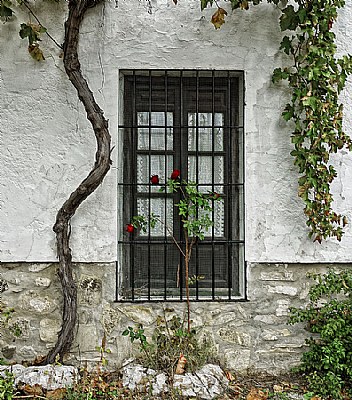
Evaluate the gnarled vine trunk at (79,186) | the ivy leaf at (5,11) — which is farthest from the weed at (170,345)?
the ivy leaf at (5,11)

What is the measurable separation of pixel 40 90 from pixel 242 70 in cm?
150

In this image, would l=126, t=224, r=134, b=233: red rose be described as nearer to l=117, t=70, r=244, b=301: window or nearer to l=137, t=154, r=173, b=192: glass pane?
l=117, t=70, r=244, b=301: window

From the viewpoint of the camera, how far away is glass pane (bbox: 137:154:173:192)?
14.7 feet

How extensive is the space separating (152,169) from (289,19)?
1.49 m

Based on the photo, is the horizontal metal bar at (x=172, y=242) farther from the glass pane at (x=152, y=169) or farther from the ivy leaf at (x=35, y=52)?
the ivy leaf at (x=35, y=52)

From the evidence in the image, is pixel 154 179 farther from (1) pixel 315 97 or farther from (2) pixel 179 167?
(1) pixel 315 97

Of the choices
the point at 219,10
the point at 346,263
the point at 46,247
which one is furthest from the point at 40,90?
the point at 346,263

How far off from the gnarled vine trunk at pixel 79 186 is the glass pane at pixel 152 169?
408 mm

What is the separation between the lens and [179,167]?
14.7 ft

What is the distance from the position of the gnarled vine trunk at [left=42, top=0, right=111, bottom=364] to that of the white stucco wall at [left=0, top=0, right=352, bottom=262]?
104mm

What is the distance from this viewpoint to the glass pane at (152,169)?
449 cm

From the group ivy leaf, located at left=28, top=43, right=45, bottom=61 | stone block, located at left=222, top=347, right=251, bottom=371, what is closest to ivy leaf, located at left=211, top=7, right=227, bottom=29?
ivy leaf, located at left=28, top=43, right=45, bottom=61

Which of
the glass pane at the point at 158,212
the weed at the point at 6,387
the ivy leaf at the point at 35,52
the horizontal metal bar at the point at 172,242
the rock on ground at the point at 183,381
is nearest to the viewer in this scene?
the weed at the point at 6,387

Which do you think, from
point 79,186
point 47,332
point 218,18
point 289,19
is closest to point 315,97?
point 289,19
